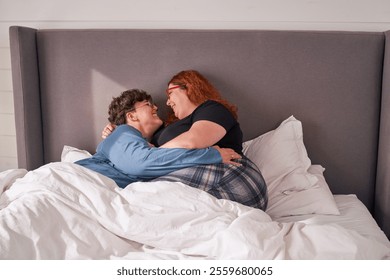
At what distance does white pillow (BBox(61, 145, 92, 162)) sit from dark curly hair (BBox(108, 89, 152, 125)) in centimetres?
25

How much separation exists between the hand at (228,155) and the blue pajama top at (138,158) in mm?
23

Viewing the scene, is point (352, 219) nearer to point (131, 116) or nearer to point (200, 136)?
point (200, 136)

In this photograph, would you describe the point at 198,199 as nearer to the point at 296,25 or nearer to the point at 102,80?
the point at 102,80

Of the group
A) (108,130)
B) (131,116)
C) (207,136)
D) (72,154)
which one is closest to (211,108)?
(207,136)

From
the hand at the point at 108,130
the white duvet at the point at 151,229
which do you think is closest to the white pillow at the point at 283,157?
the white duvet at the point at 151,229

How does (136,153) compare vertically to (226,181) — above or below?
above

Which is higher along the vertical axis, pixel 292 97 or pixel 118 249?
pixel 292 97

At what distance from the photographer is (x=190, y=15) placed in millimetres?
2227

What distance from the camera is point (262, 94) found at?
2117 mm

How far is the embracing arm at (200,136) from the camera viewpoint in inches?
67.0

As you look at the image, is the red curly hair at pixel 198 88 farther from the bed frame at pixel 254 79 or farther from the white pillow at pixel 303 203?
the white pillow at pixel 303 203

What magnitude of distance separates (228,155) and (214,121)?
0.15 metres

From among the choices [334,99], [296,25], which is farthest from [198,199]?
[296,25]
